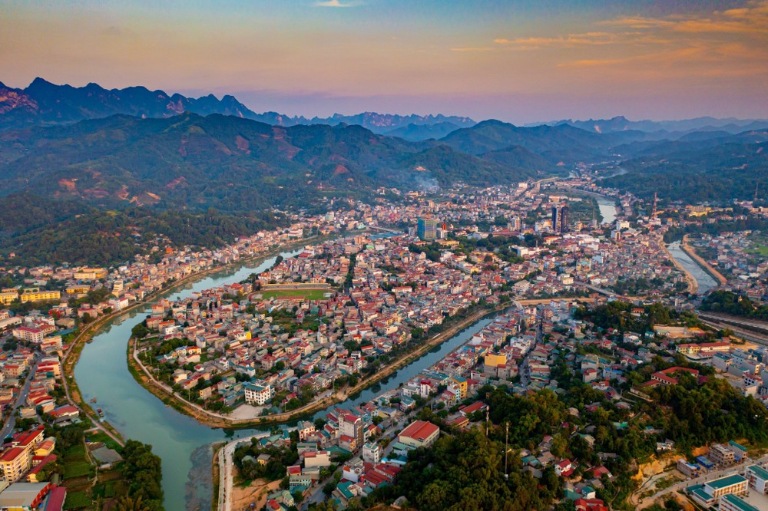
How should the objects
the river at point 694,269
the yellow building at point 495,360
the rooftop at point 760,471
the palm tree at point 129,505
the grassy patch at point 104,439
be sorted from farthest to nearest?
the river at point 694,269 → the yellow building at point 495,360 → the grassy patch at point 104,439 → the rooftop at point 760,471 → the palm tree at point 129,505

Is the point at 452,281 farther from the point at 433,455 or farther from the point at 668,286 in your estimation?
the point at 433,455

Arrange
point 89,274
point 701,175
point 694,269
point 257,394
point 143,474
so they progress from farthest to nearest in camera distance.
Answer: point 701,175
point 694,269
point 89,274
point 257,394
point 143,474

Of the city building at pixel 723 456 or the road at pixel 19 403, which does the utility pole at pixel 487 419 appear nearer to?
the city building at pixel 723 456

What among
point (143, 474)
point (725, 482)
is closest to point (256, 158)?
point (143, 474)

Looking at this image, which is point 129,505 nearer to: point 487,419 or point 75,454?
point 75,454

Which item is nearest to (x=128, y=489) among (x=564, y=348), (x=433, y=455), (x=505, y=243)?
(x=433, y=455)

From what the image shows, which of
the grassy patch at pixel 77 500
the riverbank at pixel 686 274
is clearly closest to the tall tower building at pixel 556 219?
the riverbank at pixel 686 274

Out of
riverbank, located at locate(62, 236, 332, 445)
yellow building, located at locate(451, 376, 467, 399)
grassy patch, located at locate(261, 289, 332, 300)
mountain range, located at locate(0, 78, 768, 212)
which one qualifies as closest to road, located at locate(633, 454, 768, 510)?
yellow building, located at locate(451, 376, 467, 399)
